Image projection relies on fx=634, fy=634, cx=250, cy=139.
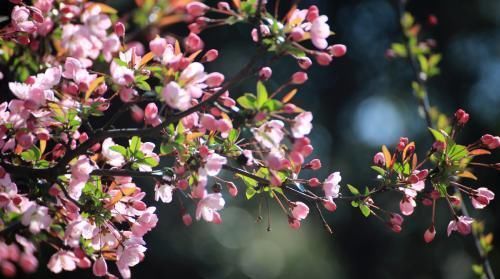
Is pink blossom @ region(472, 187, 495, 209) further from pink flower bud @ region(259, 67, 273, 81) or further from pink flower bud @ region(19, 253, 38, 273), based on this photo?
pink flower bud @ region(19, 253, 38, 273)

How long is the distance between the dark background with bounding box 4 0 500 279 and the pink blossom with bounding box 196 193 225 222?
14.8 feet

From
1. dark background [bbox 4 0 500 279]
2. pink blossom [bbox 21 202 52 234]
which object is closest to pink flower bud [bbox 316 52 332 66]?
pink blossom [bbox 21 202 52 234]

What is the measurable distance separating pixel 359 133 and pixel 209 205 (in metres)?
6.47

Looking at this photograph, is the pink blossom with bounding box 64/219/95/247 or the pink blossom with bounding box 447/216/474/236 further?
the pink blossom with bounding box 447/216/474/236

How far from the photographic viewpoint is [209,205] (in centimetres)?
127

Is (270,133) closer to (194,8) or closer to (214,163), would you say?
(214,163)

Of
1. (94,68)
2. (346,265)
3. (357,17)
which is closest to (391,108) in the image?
(357,17)

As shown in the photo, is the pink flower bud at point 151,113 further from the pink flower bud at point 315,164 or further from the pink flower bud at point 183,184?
the pink flower bud at point 315,164

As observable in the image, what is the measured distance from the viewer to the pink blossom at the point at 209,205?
1.25 meters

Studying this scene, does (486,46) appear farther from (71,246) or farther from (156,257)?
(71,246)

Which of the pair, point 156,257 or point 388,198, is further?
point 388,198

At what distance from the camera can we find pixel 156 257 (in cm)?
579

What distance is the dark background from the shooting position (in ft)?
21.1

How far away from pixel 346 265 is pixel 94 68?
20.0 ft
